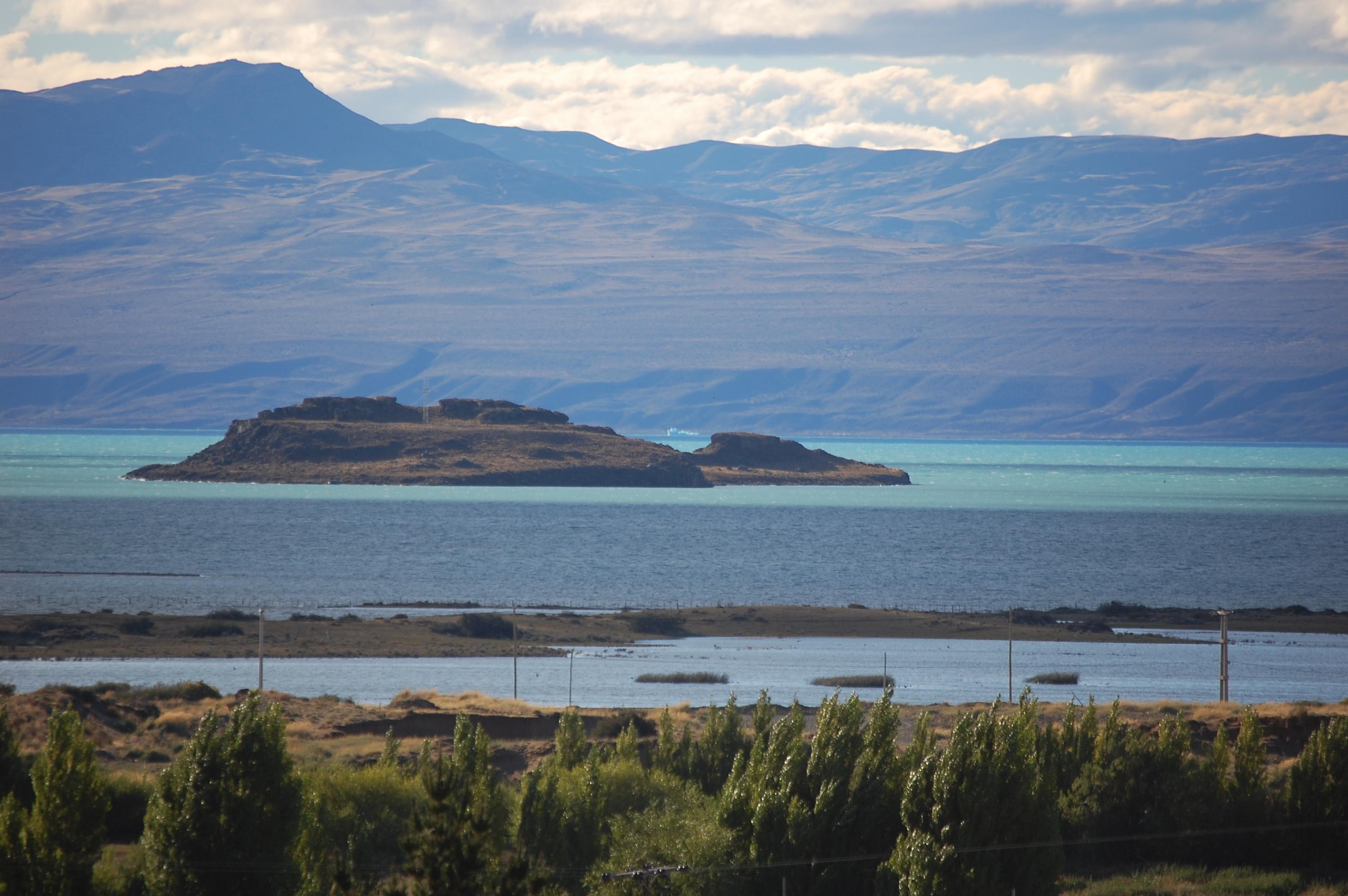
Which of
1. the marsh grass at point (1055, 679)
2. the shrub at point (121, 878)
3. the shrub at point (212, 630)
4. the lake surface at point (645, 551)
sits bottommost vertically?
the marsh grass at point (1055, 679)

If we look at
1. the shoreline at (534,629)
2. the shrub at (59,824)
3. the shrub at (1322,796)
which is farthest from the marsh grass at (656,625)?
the shrub at (59,824)

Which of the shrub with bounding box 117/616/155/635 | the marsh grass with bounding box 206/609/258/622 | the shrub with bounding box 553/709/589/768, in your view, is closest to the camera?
the shrub with bounding box 553/709/589/768

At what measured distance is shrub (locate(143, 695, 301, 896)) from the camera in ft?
65.5

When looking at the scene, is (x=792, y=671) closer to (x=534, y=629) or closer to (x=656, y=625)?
(x=656, y=625)

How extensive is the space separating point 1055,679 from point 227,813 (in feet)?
135

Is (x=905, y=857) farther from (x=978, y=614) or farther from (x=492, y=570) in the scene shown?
(x=492, y=570)

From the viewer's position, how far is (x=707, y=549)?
119000 mm

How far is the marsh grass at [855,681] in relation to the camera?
5350 cm

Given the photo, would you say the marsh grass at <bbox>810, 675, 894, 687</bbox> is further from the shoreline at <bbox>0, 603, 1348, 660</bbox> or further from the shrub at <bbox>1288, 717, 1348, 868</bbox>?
the shrub at <bbox>1288, 717, 1348, 868</bbox>

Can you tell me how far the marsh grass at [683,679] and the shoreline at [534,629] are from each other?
17.6 ft

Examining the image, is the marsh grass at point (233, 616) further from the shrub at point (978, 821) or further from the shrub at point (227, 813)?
the shrub at point (978, 821)

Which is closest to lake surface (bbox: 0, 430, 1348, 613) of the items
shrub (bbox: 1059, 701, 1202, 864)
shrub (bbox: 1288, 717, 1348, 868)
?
shrub (bbox: 1059, 701, 1202, 864)

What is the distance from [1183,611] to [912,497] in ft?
377

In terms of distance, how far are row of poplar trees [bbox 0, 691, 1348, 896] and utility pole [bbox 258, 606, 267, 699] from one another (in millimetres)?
11206
